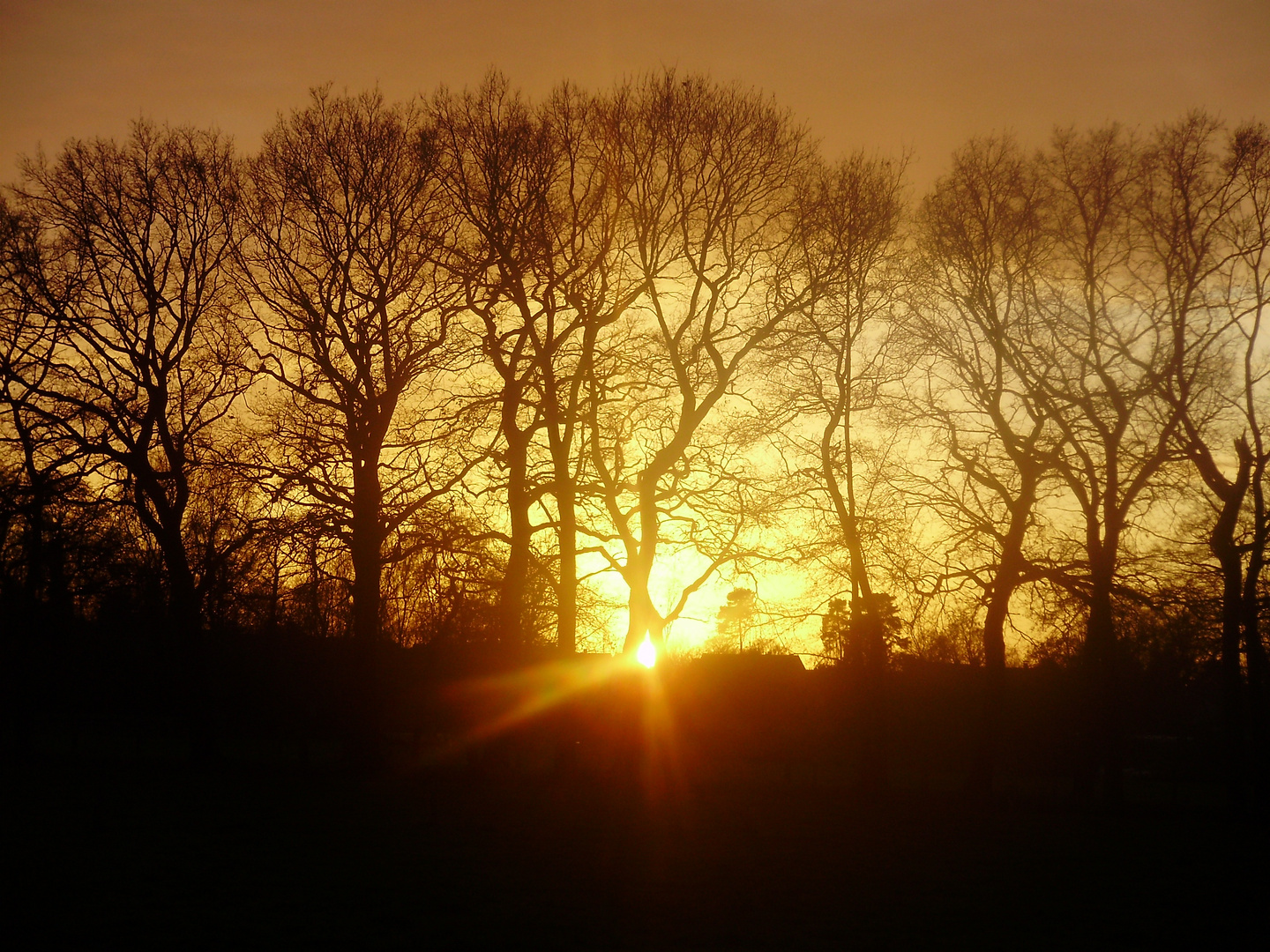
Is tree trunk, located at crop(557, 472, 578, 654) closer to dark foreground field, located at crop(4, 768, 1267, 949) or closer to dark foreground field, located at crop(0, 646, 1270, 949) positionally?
dark foreground field, located at crop(0, 646, 1270, 949)

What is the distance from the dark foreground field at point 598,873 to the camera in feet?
29.4

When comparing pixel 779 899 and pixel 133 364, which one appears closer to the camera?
pixel 779 899

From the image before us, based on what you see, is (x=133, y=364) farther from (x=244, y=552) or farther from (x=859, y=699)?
(x=859, y=699)

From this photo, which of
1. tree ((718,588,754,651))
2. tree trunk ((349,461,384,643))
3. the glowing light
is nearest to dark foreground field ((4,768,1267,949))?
the glowing light

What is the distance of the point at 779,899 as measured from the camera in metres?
10.5

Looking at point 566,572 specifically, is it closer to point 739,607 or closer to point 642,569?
point 642,569

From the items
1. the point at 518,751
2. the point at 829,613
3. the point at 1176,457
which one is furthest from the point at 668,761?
the point at 1176,457

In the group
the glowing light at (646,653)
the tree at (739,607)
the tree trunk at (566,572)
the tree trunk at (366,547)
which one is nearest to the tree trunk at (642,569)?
the glowing light at (646,653)

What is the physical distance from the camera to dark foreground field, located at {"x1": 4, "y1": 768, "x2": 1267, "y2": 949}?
897 centimetres

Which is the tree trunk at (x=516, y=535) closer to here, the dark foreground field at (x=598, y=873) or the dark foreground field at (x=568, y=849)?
the dark foreground field at (x=568, y=849)

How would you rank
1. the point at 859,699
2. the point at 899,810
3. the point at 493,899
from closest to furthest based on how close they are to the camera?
the point at 493,899 → the point at 899,810 → the point at 859,699

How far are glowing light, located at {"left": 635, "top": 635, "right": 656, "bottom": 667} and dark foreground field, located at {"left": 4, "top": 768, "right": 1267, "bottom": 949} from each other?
2.46 m

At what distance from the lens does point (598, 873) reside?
11.7m

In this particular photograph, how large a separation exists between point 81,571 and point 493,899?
18041 millimetres
